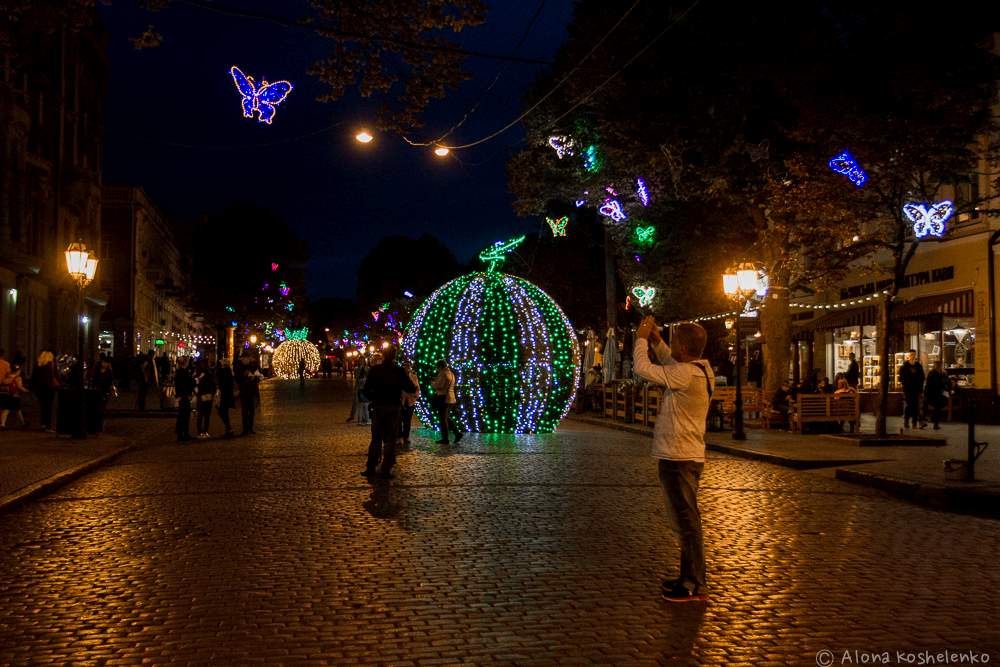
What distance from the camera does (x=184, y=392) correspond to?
64.8 ft

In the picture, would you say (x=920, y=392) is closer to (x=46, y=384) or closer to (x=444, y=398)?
(x=444, y=398)

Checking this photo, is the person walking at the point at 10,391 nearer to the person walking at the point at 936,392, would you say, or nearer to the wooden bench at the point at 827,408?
the wooden bench at the point at 827,408

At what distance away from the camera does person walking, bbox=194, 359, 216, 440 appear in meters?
19.9

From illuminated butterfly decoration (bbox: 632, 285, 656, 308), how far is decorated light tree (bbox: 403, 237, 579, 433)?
12.0m

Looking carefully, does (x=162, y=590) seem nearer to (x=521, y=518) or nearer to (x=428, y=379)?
(x=521, y=518)

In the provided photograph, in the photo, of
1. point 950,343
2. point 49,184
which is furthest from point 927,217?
point 49,184

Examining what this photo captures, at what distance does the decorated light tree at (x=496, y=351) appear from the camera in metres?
21.2

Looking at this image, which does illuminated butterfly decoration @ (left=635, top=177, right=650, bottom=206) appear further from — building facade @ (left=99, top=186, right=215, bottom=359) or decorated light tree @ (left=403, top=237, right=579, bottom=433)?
building facade @ (left=99, top=186, right=215, bottom=359)

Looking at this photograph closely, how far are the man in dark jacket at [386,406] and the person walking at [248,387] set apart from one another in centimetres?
909

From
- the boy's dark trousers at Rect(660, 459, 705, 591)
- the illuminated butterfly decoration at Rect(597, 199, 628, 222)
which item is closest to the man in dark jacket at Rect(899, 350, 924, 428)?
the illuminated butterfly decoration at Rect(597, 199, 628, 222)

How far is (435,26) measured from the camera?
11.5 metres

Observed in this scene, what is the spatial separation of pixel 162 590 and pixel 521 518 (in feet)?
13.1

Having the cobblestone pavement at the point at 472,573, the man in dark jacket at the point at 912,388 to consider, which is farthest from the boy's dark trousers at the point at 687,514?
the man in dark jacket at the point at 912,388

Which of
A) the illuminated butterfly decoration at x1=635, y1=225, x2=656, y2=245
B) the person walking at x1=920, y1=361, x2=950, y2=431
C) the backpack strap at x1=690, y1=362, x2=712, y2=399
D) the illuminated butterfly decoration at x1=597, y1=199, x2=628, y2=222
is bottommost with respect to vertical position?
the person walking at x1=920, y1=361, x2=950, y2=431
